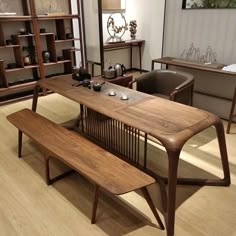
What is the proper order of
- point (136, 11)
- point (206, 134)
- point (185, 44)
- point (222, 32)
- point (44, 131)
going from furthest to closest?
1. point (136, 11)
2. point (185, 44)
3. point (222, 32)
4. point (206, 134)
5. point (44, 131)

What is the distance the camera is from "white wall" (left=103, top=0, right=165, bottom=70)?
495cm

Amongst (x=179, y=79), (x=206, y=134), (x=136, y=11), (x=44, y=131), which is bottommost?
(x=206, y=134)

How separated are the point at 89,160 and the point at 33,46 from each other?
10.3ft

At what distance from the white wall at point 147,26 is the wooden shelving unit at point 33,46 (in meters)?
0.97

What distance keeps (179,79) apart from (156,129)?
1591 millimetres

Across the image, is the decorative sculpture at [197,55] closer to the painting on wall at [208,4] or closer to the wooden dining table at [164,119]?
the painting on wall at [208,4]

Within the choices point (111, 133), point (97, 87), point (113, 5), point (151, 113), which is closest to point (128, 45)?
point (113, 5)

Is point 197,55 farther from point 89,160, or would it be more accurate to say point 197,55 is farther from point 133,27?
point 89,160

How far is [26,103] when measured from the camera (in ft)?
13.3

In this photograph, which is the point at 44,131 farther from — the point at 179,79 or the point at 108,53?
the point at 108,53

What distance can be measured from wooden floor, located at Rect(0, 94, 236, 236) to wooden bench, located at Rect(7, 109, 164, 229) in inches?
4.8

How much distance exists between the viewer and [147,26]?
5242 millimetres

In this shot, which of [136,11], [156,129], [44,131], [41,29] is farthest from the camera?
[136,11]

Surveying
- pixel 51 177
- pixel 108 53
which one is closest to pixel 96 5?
pixel 108 53
